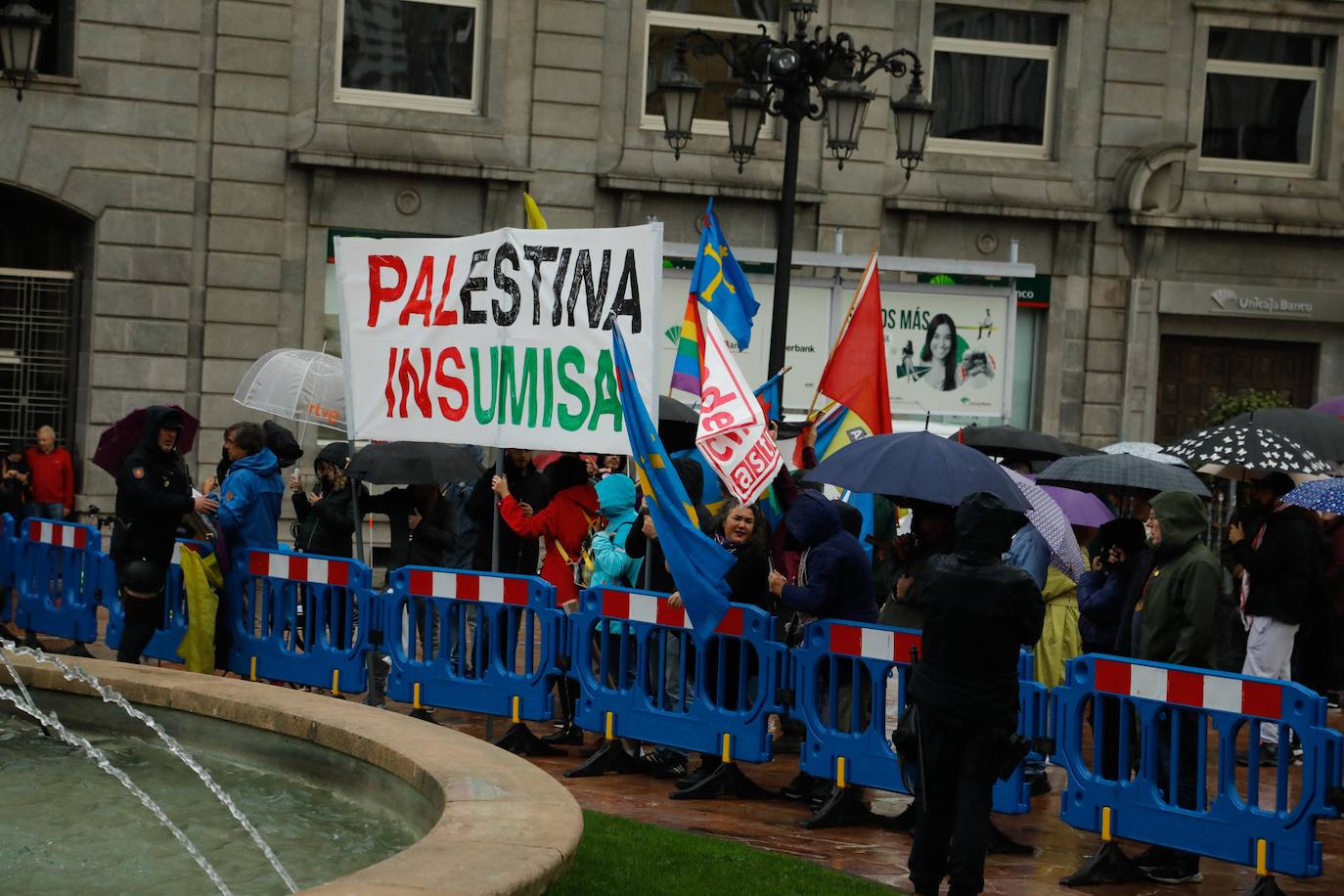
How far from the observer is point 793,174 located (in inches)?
610

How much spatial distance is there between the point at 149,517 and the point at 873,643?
5.09m

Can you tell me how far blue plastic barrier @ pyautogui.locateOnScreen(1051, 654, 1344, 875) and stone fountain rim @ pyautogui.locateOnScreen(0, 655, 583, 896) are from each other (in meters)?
2.80

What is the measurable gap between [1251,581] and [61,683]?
6.87 metres

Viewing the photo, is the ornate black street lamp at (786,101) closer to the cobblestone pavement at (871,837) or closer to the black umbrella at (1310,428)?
the black umbrella at (1310,428)

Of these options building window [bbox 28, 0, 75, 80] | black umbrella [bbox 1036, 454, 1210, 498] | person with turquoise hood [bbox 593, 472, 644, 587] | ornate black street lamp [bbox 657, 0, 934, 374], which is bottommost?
person with turquoise hood [bbox 593, 472, 644, 587]

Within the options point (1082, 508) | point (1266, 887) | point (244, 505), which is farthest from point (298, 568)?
point (1266, 887)

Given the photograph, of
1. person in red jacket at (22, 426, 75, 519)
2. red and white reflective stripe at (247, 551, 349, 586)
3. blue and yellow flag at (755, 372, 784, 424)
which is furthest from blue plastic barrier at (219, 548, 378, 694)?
person in red jacket at (22, 426, 75, 519)

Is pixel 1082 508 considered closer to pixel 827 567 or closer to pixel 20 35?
pixel 827 567

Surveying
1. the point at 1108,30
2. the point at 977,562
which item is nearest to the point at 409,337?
the point at 977,562

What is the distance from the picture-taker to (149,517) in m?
12.4

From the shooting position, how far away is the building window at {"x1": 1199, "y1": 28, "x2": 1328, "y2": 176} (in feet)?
82.1

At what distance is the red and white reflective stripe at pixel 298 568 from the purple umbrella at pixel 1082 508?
4.30 m

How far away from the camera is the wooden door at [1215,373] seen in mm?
24938

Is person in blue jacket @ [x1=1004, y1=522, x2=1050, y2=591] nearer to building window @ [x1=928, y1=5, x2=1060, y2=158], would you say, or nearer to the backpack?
the backpack
